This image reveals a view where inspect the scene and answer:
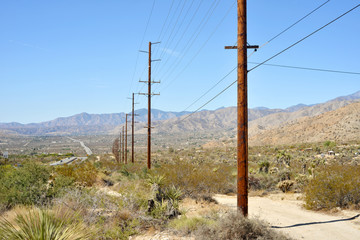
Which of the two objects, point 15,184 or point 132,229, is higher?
point 15,184

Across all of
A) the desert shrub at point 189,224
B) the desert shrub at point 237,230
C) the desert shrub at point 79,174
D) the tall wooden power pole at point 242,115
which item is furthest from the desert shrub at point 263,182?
the desert shrub at point 237,230

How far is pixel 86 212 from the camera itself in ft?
35.2

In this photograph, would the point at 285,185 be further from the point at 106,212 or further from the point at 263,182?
the point at 106,212

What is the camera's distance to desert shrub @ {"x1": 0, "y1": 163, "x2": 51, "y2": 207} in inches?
481

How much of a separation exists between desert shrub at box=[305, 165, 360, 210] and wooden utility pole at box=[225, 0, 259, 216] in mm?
5796

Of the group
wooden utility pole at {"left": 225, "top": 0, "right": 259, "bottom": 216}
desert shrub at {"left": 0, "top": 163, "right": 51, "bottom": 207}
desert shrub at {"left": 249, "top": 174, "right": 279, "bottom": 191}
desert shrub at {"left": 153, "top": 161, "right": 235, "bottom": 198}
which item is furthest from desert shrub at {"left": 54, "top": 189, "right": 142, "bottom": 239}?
desert shrub at {"left": 249, "top": 174, "right": 279, "bottom": 191}

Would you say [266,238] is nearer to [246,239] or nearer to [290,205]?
[246,239]

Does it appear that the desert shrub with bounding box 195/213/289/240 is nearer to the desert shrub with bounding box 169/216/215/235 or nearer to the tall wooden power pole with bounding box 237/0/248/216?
the desert shrub with bounding box 169/216/215/235

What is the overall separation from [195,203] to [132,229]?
5.43m

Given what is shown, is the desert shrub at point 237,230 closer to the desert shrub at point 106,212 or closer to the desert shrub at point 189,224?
the desert shrub at point 189,224

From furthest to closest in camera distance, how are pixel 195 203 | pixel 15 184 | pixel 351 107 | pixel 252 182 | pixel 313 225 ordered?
pixel 351 107 → pixel 252 182 → pixel 195 203 → pixel 15 184 → pixel 313 225

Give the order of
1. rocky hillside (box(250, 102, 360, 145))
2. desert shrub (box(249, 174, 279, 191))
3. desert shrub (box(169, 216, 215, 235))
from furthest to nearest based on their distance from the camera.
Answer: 1. rocky hillside (box(250, 102, 360, 145))
2. desert shrub (box(249, 174, 279, 191))
3. desert shrub (box(169, 216, 215, 235))

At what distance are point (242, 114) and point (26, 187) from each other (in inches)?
389

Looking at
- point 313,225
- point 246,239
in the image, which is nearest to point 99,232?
point 246,239
